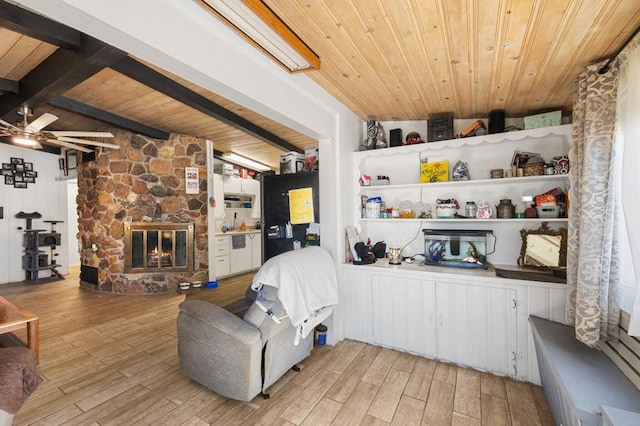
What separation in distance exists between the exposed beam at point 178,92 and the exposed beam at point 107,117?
1358mm

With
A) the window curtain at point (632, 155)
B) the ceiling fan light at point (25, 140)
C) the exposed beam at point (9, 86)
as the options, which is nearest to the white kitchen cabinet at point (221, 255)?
the ceiling fan light at point (25, 140)

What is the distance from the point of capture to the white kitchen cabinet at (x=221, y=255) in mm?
5211

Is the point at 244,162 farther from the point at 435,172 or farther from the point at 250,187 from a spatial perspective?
the point at 435,172

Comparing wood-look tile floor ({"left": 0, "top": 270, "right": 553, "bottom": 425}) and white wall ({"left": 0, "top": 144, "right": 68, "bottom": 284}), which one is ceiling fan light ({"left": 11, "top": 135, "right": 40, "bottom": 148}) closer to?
wood-look tile floor ({"left": 0, "top": 270, "right": 553, "bottom": 425})

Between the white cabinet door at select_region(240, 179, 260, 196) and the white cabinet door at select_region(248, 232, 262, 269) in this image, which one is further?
the white cabinet door at select_region(240, 179, 260, 196)

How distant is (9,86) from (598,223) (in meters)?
5.25

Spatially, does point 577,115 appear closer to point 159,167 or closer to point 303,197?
point 303,197

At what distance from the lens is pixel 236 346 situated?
176 cm

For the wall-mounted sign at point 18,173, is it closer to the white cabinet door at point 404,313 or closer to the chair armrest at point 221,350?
the chair armrest at point 221,350

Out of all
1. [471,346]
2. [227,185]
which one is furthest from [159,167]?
[471,346]

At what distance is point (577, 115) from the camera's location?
5.46 feet

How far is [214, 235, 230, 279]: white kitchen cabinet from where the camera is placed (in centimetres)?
521

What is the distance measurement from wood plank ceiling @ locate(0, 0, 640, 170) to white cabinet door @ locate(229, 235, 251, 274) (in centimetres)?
324

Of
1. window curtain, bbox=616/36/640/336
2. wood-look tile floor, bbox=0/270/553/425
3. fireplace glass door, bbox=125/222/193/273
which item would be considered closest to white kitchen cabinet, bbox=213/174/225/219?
fireplace glass door, bbox=125/222/193/273
